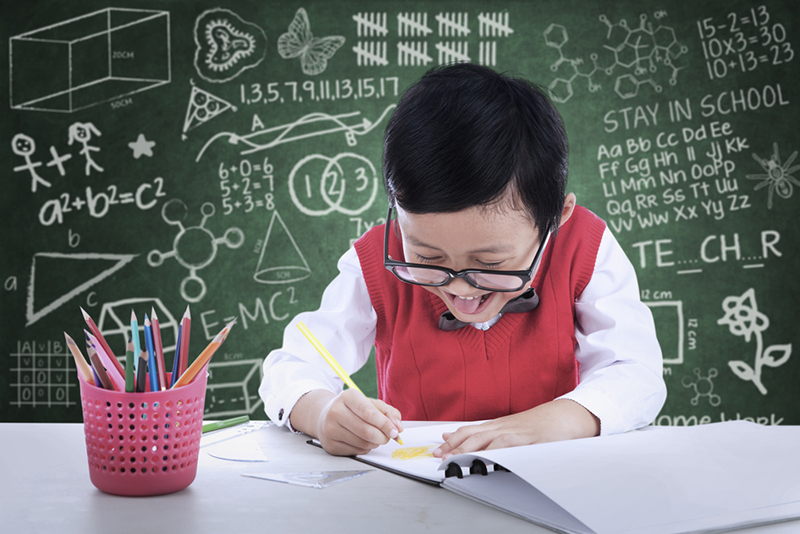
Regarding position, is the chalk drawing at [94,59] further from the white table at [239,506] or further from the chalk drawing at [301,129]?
the white table at [239,506]

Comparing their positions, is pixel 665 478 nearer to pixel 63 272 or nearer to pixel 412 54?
pixel 412 54

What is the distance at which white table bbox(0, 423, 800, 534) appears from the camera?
516 mm

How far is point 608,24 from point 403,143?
69.5 inches

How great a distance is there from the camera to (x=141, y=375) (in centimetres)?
59

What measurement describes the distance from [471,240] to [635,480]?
33 cm

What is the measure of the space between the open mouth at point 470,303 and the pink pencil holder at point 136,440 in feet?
1.35

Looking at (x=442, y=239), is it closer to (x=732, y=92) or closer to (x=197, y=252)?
(x=197, y=252)

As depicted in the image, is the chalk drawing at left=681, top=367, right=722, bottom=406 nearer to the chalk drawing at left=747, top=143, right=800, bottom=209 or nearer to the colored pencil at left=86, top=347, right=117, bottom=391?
the chalk drawing at left=747, top=143, right=800, bottom=209

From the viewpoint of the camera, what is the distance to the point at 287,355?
1027 millimetres

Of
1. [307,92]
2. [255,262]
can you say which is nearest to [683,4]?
[307,92]

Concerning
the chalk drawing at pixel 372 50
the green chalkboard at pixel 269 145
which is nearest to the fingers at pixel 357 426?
the green chalkboard at pixel 269 145

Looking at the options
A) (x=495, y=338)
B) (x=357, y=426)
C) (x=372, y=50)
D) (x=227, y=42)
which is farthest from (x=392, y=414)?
(x=227, y=42)

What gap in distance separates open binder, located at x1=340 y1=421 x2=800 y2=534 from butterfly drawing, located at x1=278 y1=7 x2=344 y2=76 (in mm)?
1828

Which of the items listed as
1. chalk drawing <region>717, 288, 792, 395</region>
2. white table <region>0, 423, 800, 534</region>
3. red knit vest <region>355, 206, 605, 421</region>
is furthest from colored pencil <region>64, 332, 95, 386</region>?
chalk drawing <region>717, 288, 792, 395</region>
